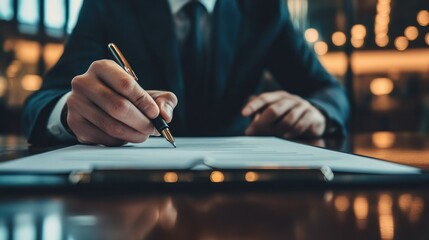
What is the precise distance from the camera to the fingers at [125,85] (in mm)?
354

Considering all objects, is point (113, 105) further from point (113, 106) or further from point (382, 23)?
point (382, 23)

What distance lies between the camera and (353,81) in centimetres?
333

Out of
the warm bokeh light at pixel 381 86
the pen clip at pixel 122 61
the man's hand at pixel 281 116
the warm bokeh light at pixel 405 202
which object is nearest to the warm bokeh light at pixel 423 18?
the warm bokeh light at pixel 381 86

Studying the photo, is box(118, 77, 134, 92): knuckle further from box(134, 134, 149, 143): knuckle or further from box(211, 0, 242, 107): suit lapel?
box(211, 0, 242, 107): suit lapel

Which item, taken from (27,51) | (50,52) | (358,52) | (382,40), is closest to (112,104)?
(50,52)

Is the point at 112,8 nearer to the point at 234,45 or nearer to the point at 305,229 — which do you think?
the point at 234,45

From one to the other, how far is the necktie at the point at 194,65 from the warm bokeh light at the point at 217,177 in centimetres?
65

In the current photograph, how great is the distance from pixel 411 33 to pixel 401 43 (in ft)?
0.59

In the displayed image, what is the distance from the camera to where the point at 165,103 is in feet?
1.25

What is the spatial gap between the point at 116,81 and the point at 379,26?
18.2 feet

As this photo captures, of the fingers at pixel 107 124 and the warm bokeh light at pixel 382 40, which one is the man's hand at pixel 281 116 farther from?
the warm bokeh light at pixel 382 40

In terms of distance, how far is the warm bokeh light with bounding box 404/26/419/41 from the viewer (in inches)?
207

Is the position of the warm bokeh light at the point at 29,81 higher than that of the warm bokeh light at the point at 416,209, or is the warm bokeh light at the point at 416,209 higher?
the warm bokeh light at the point at 416,209

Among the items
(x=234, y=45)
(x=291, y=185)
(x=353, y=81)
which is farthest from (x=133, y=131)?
(x=353, y=81)
